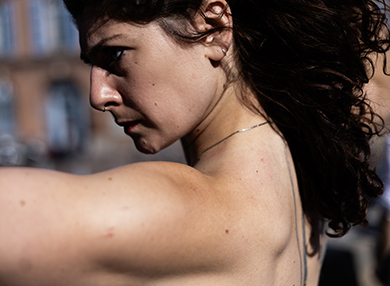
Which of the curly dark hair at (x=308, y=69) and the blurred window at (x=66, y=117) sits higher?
the curly dark hair at (x=308, y=69)

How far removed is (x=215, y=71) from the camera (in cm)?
117

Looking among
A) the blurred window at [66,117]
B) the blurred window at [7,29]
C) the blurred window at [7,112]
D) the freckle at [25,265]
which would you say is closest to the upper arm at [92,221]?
the freckle at [25,265]

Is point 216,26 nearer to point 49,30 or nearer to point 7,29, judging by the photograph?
point 49,30

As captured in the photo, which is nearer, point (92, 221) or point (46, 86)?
point (92, 221)

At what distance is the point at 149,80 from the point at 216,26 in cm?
25

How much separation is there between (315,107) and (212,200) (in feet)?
1.68

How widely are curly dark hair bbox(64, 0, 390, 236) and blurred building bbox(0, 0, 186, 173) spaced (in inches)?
606

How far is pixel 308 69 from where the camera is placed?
3.88ft

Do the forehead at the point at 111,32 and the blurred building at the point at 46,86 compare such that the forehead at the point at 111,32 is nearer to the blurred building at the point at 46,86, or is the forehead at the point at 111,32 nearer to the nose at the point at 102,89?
the nose at the point at 102,89

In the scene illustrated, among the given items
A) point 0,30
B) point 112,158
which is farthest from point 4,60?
point 112,158

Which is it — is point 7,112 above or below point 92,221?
below

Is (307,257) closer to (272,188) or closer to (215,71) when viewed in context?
(272,188)

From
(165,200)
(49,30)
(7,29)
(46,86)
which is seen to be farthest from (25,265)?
(7,29)

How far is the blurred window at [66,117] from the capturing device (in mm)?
17594
